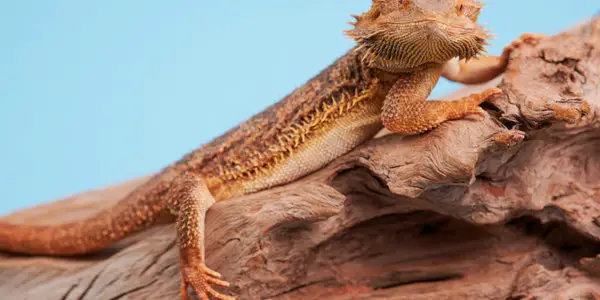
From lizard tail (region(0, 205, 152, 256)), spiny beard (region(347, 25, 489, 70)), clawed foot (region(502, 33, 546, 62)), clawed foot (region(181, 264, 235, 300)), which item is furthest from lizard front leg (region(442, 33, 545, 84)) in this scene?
lizard tail (region(0, 205, 152, 256))

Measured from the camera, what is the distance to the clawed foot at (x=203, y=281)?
2.93 m

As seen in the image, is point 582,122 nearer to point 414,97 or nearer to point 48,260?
point 414,97

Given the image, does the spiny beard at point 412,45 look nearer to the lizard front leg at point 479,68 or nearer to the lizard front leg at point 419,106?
the lizard front leg at point 419,106

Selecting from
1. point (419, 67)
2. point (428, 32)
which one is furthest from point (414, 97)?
point (428, 32)

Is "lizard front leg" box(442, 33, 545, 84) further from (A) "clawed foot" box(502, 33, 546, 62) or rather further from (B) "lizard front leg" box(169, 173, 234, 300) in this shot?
(B) "lizard front leg" box(169, 173, 234, 300)

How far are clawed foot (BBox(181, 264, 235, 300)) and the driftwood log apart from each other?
0.06 meters

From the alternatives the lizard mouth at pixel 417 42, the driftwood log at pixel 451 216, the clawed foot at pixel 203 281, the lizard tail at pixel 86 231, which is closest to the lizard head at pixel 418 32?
the lizard mouth at pixel 417 42

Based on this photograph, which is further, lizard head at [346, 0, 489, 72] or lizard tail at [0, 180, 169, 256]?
lizard tail at [0, 180, 169, 256]

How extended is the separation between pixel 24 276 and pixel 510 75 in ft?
10.3

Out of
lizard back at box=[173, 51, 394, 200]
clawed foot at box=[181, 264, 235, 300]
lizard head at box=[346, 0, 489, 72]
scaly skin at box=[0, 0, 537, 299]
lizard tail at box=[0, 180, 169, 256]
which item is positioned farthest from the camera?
lizard tail at box=[0, 180, 169, 256]

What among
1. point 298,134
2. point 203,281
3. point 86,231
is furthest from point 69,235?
point 298,134

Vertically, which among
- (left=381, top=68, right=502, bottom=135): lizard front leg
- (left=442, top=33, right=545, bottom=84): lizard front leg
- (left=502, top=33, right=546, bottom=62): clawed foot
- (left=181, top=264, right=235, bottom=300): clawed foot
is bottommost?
(left=181, top=264, right=235, bottom=300): clawed foot

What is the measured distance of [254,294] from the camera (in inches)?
116

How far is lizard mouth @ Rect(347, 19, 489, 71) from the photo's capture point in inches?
104
